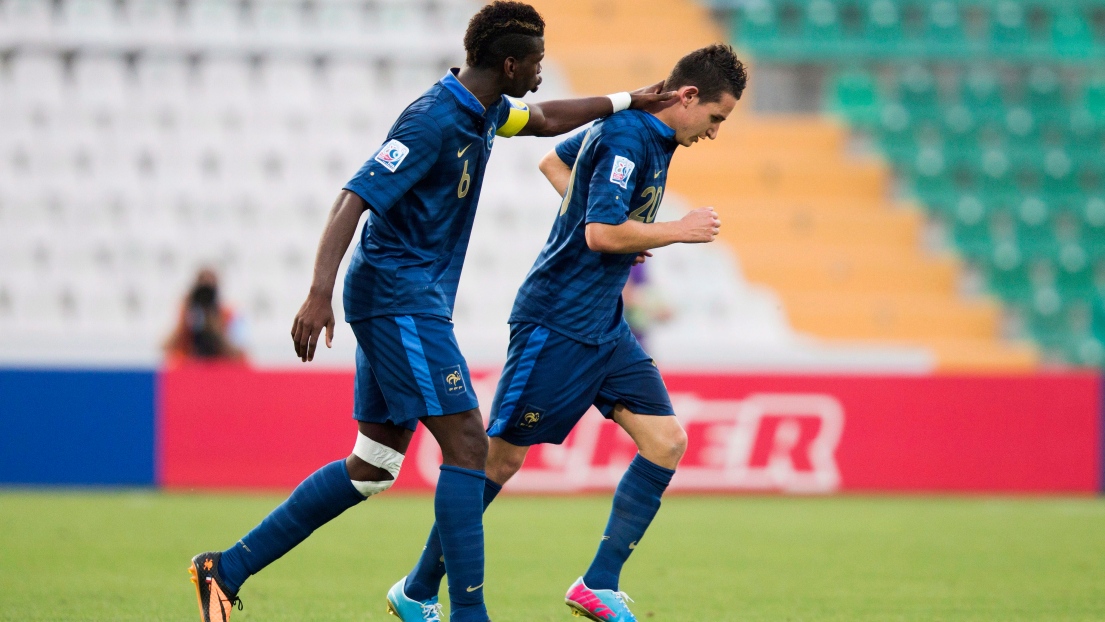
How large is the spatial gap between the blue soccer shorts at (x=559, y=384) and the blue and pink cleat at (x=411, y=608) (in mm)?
655

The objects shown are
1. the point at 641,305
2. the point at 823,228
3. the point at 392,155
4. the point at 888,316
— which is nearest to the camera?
the point at 392,155

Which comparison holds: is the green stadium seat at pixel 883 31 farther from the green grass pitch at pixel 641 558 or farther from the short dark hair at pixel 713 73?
the short dark hair at pixel 713 73

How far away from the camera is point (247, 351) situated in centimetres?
1212

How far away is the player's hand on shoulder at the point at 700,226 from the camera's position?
14.3 ft

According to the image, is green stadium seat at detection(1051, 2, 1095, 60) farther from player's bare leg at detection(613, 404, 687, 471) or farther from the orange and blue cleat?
the orange and blue cleat

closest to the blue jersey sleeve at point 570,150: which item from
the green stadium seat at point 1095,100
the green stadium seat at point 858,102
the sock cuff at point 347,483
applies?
the sock cuff at point 347,483

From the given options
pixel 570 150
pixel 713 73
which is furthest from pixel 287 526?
pixel 713 73

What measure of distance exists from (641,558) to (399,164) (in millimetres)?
3421

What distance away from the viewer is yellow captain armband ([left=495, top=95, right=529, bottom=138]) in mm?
4453

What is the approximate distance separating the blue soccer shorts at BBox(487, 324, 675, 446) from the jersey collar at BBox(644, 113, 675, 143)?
77 cm

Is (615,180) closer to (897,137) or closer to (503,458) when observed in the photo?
(503,458)

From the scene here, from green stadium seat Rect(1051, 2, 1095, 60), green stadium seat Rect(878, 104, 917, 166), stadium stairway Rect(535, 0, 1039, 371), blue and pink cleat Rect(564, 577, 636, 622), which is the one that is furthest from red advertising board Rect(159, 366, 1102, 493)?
green stadium seat Rect(1051, 2, 1095, 60)

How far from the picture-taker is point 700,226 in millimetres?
4379

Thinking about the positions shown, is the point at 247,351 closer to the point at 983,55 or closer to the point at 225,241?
the point at 225,241
